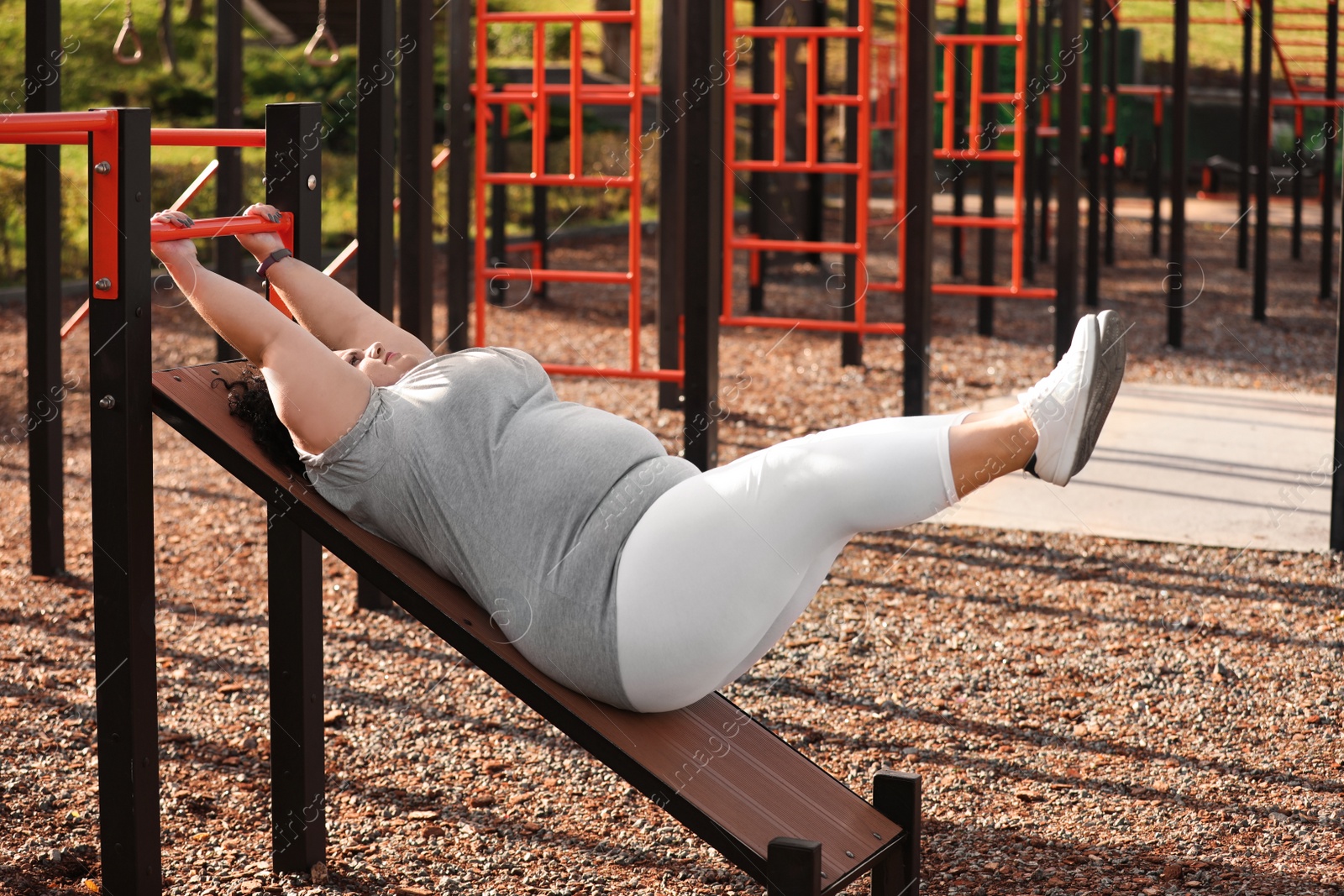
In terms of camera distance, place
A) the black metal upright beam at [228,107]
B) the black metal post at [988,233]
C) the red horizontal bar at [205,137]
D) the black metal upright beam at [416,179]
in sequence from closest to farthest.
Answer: the red horizontal bar at [205,137] → the black metal upright beam at [416,179] → the black metal upright beam at [228,107] → the black metal post at [988,233]

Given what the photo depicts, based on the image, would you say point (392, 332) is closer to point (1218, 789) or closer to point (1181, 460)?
point (1218, 789)

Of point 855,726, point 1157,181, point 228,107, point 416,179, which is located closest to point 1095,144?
point 1157,181

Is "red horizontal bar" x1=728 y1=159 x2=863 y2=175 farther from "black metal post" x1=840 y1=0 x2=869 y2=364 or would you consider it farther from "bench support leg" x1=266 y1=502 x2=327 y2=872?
"bench support leg" x1=266 y1=502 x2=327 y2=872

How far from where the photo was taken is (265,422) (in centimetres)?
233

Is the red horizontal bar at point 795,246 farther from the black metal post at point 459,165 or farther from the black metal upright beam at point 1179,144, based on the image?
the black metal upright beam at point 1179,144

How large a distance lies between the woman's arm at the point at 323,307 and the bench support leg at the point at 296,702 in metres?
0.37

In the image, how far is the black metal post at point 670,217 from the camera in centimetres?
608

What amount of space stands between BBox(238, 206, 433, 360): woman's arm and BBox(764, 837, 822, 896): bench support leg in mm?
1091

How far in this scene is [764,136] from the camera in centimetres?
965

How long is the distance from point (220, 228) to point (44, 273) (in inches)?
77.0

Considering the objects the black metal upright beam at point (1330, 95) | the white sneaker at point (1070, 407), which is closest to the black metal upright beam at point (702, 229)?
the white sneaker at point (1070, 407)

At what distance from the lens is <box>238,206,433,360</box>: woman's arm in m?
2.60

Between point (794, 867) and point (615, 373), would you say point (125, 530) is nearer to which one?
point (794, 867)

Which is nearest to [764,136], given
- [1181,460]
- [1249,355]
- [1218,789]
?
[1249,355]
